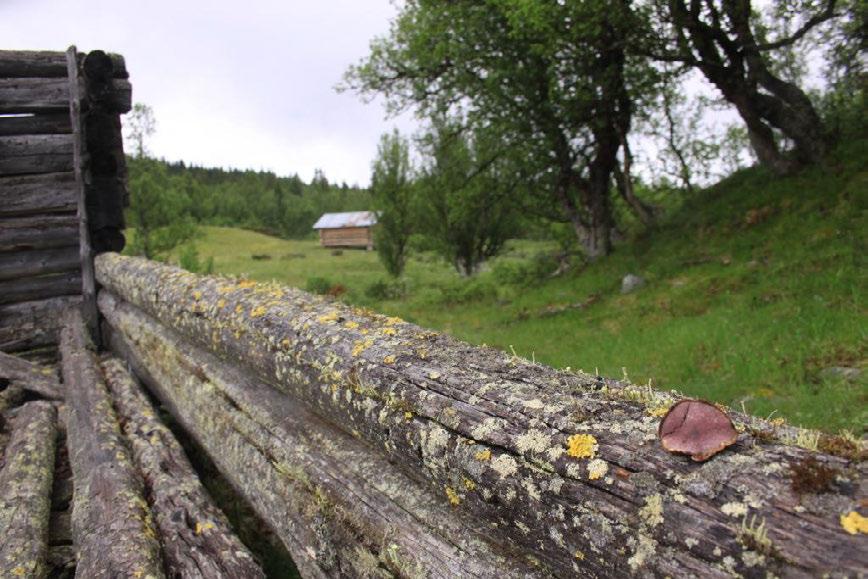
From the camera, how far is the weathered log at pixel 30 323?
26.7 ft

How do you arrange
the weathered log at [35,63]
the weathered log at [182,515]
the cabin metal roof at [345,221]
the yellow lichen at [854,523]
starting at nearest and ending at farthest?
1. the yellow lichen at [854,523]
2. the weathered log at [182,515]
3. the weathered log at [35,63]
4. the cabin metal roof at [345,221]

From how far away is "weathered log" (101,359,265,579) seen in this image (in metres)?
2.71

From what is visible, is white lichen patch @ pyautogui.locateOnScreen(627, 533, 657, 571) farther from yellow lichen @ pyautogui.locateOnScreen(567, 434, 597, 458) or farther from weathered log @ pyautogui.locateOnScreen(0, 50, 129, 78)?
weathered log @ pyautogui.locateOnScreen(0, 50, 129, 78)

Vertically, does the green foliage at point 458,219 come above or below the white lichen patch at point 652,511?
above

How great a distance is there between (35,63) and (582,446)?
32.3 ft

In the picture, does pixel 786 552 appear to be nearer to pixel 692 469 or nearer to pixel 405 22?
pixel 692 469

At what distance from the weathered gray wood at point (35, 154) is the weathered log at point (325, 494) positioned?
5874 mm

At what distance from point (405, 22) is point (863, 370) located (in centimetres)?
1433

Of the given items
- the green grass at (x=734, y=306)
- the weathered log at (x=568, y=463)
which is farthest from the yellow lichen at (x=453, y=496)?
the green grass at (x=734, y=306)

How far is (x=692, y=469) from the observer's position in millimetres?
1452

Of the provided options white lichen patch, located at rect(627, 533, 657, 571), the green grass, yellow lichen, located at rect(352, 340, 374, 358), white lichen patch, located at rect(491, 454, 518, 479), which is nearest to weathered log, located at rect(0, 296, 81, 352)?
yellow lichen, located at rect(352, 340, 374, 358)

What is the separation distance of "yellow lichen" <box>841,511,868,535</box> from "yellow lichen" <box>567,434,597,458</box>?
1.98 feet

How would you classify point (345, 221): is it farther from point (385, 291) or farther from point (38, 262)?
point (38, 262)

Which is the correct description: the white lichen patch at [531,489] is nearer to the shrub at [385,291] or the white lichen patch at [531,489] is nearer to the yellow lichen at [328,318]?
the yellow lichen at [328,318]
